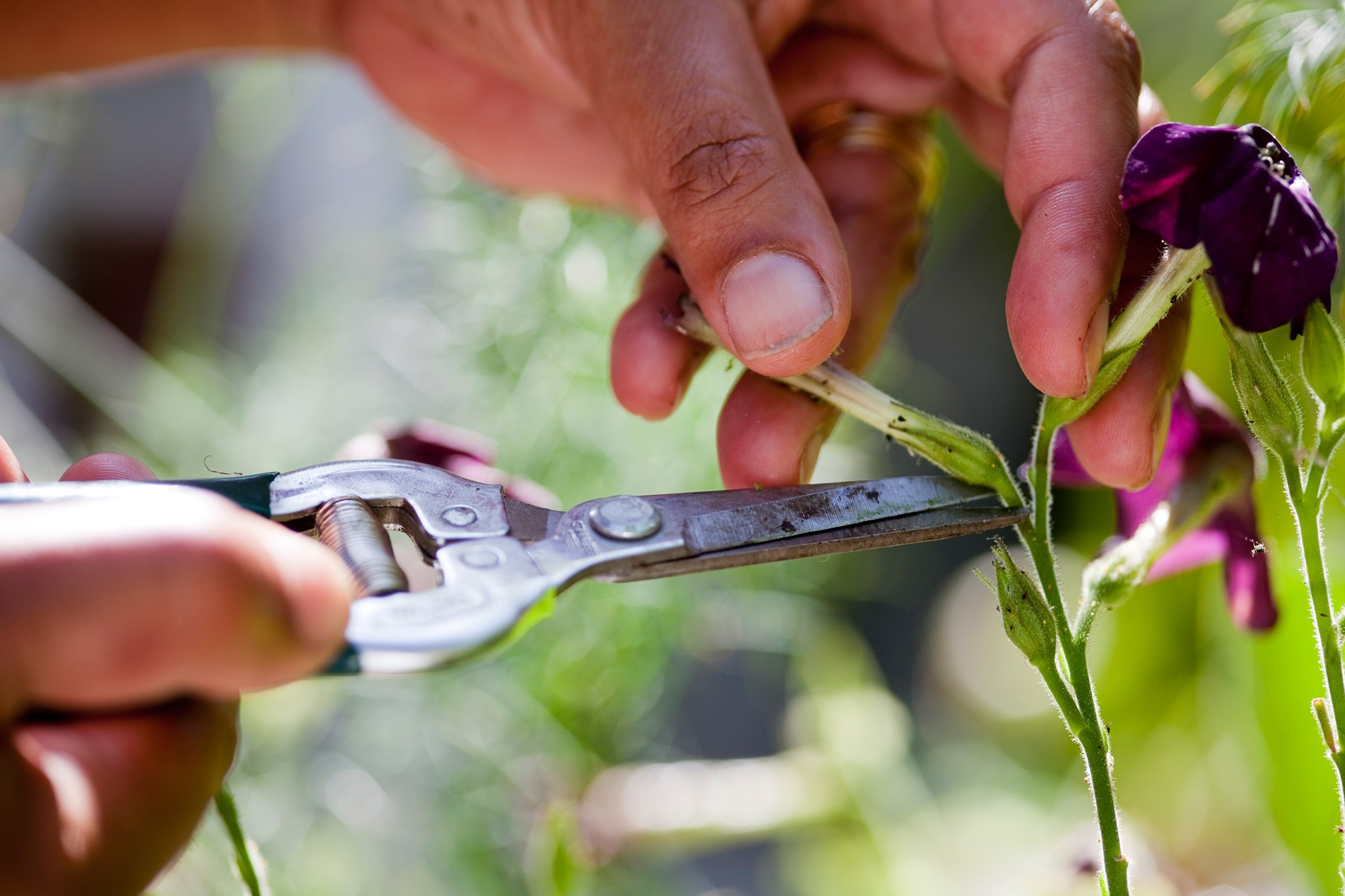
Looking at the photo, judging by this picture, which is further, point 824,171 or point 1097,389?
point 824,171

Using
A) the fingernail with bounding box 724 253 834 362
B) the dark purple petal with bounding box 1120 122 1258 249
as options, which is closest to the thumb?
the fingernail with bounding box 724 253 834 362

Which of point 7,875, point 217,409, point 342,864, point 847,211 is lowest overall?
point 342,864

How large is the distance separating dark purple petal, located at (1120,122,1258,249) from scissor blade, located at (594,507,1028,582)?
0.33ft

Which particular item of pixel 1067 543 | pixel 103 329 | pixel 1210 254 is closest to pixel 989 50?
pixel 1210 254

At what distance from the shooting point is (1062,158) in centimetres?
39

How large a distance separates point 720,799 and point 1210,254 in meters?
0.56

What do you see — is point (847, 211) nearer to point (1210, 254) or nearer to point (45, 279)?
point (1210, 254)

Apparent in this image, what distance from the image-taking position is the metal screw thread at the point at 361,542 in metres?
0.25

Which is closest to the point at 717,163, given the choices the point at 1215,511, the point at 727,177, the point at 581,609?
the point at 727,177

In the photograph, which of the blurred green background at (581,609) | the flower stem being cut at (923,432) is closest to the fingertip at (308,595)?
the flower stem being cut at (923,432)

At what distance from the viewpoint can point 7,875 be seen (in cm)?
18

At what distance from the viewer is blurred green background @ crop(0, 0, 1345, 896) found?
2.29ft

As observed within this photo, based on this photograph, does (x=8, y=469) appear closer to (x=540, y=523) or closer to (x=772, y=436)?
(x=540, y=523)

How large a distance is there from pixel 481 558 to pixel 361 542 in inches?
1.3
